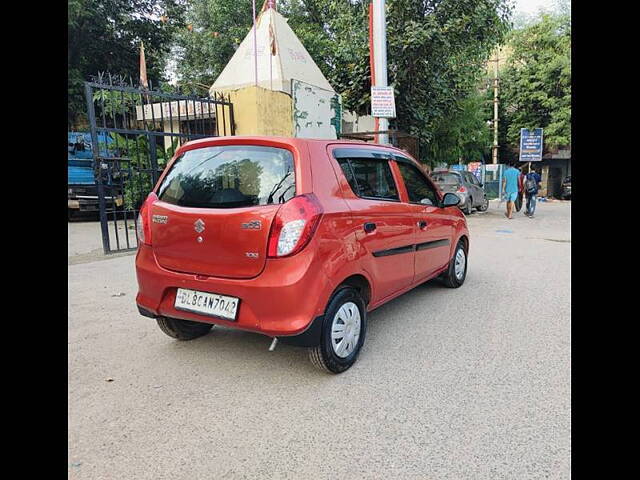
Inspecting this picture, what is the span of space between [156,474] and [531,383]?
7.90 feet

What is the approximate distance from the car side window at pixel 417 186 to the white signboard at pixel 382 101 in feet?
A: 13.6

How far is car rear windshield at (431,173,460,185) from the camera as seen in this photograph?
1508 centimetres

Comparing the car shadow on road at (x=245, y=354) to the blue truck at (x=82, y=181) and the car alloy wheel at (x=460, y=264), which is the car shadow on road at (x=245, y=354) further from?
the blue truck at (x=82, y=181)

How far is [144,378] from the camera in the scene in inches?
127

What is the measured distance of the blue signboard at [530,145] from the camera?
62.6 ft

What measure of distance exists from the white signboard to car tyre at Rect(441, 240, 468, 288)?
385cm

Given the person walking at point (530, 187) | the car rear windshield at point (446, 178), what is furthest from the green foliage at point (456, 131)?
the person walking at point (530, 187)

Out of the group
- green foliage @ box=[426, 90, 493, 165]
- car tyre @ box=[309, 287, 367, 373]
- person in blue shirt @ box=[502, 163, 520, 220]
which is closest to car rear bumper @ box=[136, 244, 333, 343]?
car tyre @ box=[309, 287, 367, 373]

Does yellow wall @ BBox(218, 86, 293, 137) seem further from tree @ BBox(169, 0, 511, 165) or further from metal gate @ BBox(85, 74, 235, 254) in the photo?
tree @ BBox(169, 0, 511, 165)

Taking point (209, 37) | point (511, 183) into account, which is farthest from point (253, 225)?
point (209, 37)

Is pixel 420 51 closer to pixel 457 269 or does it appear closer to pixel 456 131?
pixel 457 269
